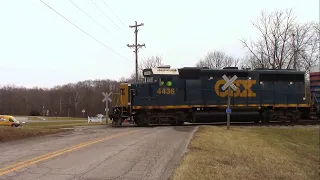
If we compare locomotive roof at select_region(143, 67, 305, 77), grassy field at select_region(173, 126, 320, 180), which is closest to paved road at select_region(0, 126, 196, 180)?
grassy field at select_region(173, 126, 320, 180)

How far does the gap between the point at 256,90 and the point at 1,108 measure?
467 feet

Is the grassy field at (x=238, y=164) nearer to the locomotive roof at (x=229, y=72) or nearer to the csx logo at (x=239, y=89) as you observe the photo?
the csx logo at (x=239, y=89)

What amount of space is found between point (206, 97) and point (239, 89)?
2.72 m

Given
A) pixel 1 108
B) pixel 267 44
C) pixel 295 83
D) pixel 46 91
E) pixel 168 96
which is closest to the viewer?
pixel 168 96

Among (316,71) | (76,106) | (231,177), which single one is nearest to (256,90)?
(316,71)

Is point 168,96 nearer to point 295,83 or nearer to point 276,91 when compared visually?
point 276,91

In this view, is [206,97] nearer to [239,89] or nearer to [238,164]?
[239,89]

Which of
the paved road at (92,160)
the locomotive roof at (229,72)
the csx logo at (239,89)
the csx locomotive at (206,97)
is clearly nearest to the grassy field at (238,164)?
the paved road at (92,160)

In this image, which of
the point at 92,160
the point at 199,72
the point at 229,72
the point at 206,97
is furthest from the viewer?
the point at 229,72

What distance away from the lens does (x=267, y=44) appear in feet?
165

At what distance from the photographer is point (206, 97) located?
25.1 m

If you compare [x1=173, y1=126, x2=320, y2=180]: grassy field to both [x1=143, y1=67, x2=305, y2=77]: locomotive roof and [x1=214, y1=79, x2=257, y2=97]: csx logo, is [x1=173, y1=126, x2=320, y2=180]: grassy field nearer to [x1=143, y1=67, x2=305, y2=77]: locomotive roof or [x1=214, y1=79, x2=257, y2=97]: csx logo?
[x1=214, y1=79, x2=257, y2=97]: csx logo

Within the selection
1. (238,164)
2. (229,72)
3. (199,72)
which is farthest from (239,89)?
(238,164)

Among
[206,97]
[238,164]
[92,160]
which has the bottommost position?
[238,164]
